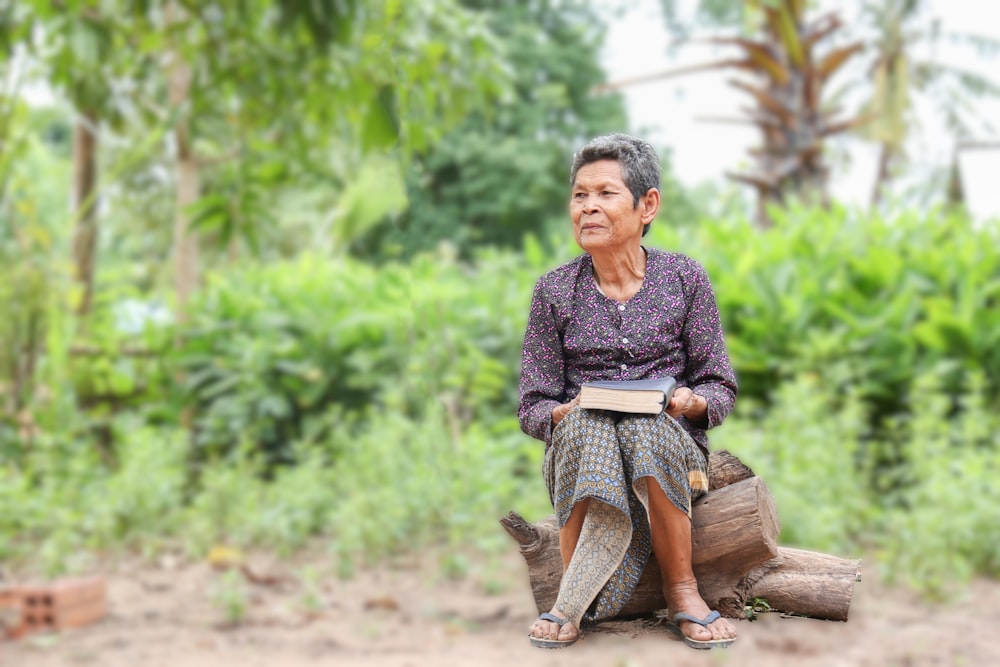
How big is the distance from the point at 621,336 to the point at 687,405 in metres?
0.12

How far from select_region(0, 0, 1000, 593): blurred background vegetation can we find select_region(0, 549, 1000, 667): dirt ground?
242 mm

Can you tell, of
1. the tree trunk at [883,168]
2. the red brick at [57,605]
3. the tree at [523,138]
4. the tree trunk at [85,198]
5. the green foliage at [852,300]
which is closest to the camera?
the green foliage at [852,300]

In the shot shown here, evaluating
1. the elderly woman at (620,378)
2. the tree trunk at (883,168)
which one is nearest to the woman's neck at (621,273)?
the elderly woman at (620,378)

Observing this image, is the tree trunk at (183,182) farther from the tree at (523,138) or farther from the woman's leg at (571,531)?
the woman's leg at (571,531)

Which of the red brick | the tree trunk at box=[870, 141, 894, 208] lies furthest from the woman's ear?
the tree trunk at box=[870, 141, 894, 208]

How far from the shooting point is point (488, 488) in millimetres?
5801

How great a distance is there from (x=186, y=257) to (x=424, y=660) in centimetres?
390

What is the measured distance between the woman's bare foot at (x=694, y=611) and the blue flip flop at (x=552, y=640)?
0.12 m

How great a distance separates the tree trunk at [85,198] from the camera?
8117 mm

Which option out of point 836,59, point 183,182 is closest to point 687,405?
point 836,59

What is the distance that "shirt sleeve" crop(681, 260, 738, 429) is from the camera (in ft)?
3.64

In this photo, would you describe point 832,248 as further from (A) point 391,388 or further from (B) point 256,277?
(B) point 256,277

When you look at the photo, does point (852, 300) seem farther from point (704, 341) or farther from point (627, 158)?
point (627, 158)

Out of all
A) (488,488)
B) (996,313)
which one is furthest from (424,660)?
(996,313)
